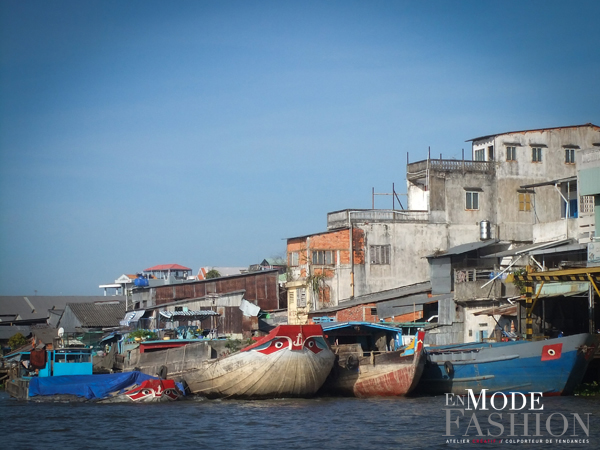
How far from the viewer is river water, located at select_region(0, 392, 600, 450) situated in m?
22.9

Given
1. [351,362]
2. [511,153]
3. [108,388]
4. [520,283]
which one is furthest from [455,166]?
[108,388]

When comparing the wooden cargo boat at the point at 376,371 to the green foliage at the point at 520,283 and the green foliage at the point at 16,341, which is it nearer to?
the green foliage at the point at 520,283

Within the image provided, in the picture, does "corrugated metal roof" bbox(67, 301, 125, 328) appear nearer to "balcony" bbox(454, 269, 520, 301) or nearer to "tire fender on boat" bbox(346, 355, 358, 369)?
"balcony" bbox(454, 269, 520, 301)

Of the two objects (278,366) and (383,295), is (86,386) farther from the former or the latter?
(383,295)

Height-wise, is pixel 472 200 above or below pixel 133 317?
above

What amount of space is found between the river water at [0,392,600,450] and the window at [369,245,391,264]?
56.1ft

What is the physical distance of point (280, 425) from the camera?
84.6ft

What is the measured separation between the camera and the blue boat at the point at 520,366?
2966cm

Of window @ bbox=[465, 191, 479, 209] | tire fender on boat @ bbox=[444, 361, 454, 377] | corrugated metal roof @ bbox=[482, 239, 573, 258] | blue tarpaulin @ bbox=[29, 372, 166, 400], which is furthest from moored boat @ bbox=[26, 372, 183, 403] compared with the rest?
window @ bbox=[465, 191, 479, 209]

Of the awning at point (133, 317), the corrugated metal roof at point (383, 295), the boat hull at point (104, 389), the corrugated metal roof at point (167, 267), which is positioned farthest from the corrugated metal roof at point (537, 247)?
the corrugated metal roof at point (167, 267)

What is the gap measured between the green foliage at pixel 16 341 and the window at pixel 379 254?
993 inches

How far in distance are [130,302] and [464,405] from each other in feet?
113

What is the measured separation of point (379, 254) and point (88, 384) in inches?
814

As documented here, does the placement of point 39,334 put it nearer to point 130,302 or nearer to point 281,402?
point 130,302
